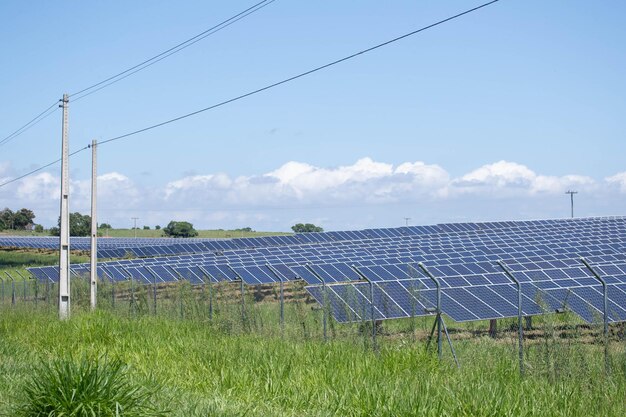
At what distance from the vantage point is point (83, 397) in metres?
8.63

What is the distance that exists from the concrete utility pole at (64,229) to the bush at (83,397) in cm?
1415

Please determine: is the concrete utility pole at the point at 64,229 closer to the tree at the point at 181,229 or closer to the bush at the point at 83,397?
the bush at the point at 83,397

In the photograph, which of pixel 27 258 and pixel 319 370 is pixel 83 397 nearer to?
pixel 319 370

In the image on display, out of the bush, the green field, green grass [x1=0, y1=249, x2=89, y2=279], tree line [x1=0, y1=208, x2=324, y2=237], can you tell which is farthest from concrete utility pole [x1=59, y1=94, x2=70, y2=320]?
tree line [x1=0, y1=208, x2=324, y2=237]

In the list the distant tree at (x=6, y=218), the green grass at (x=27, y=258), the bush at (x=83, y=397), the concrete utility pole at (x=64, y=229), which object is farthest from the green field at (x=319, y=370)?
the distant tree at (x=6, y=218)

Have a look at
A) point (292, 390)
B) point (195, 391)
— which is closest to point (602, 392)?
point (292, 390)

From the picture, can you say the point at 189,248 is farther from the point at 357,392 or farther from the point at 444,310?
the point at 357,392

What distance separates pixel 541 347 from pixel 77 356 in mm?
7270

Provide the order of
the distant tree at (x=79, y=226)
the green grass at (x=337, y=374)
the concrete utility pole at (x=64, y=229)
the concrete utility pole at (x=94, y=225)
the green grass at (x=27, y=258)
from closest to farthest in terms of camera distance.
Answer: the green grass at (x=337, y=374), the concrete utility pole at (x=64, y=229), the concrete utility pole at (x=94, y=225), the green grass at (x=27, y=258), the distant tree at (x=79, y=226)

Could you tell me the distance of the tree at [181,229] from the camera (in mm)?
116750

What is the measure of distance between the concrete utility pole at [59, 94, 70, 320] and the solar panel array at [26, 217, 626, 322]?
2190 mm

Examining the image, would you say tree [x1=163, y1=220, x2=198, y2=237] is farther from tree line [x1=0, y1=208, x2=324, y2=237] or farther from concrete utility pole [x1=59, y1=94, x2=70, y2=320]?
concrete utility pole [x1=59, y1=94, x2=70, y2=320]

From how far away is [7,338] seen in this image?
1744 cm

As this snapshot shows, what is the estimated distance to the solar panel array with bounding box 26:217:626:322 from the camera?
16.6 meters
